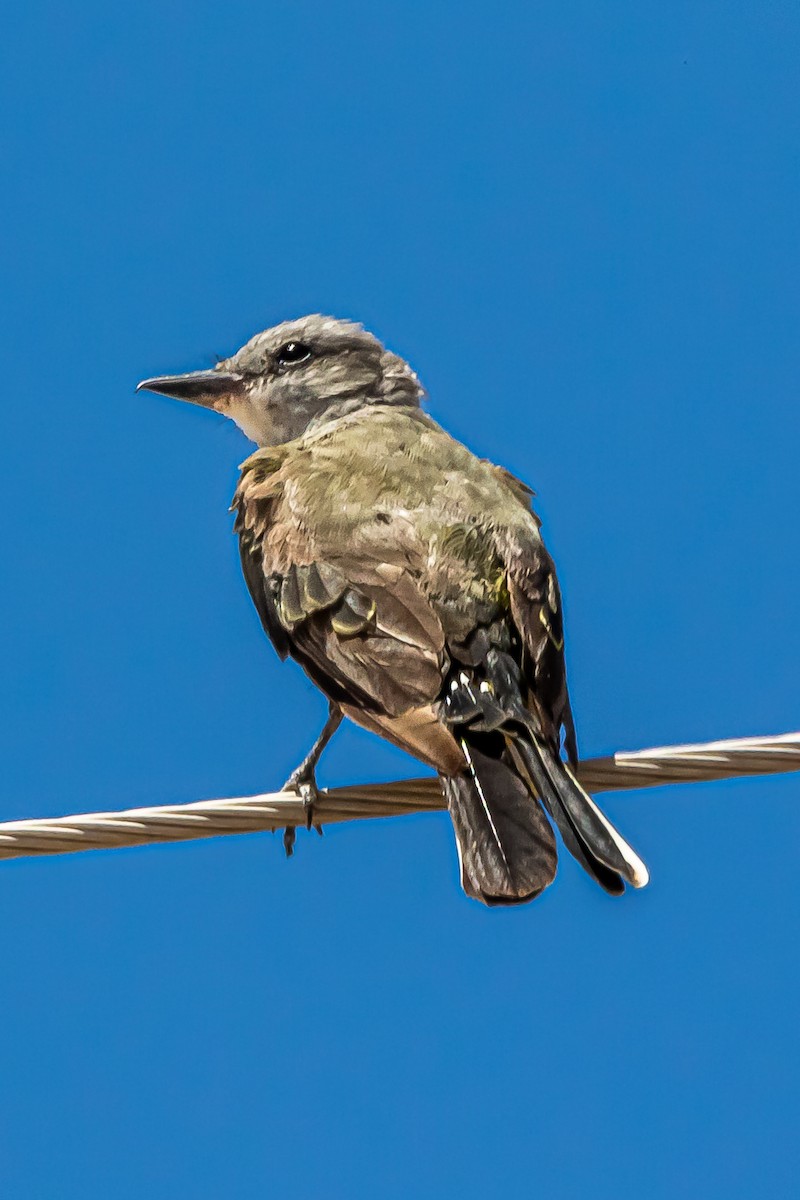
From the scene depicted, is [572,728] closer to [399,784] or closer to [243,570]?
[399,784]

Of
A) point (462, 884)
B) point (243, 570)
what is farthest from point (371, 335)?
point (462, 884)

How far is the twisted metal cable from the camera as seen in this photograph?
5.09 metres

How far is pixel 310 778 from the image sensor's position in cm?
677

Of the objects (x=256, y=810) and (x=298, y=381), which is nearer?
(x=256, y=810)

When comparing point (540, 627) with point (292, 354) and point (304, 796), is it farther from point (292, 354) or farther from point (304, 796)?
point (292, 354)

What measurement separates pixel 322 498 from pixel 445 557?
31.2 inches

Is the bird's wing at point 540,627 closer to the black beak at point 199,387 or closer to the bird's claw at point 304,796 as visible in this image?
the bird's claw at point 304,796

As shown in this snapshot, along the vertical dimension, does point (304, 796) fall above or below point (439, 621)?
below

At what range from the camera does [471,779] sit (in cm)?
589

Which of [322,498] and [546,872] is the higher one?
[322,498]

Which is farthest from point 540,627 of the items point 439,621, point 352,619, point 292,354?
point 292,354

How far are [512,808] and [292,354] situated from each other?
13.3 feet

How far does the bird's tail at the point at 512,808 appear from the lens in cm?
561

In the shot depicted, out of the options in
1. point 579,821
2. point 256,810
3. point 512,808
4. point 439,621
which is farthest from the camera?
point 439,621
